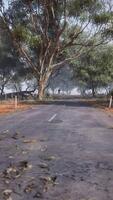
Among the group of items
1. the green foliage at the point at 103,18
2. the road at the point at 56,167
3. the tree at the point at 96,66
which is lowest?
the road at the point at 56,167

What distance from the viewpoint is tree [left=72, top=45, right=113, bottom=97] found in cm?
7488

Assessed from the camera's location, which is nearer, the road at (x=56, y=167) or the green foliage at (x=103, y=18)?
the road at (x=56, y=167)

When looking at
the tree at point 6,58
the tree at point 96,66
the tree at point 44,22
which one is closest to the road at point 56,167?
the tree at point 44,22

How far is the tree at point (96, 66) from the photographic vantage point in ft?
246

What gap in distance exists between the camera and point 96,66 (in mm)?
79562

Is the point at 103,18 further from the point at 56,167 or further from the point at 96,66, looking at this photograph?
the point at 56,167

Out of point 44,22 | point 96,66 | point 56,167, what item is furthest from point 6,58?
point 56,167

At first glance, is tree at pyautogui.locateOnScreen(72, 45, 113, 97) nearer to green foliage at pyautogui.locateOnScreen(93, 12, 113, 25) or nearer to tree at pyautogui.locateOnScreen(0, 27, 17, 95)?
tree at pyautogui.locateOnScreen(0, 27, 17, 95)

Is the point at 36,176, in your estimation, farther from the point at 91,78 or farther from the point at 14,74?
the point at 14,74

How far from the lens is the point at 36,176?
26.9 feet

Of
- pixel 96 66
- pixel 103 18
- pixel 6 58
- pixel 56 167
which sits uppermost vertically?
pixel 103 18

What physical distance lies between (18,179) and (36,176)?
16.2 inches

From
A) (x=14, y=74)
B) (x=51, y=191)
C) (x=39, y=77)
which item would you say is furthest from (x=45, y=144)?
(x=14, y=74)

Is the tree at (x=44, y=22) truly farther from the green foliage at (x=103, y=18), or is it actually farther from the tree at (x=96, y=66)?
the tree at (x=96, y=66)
